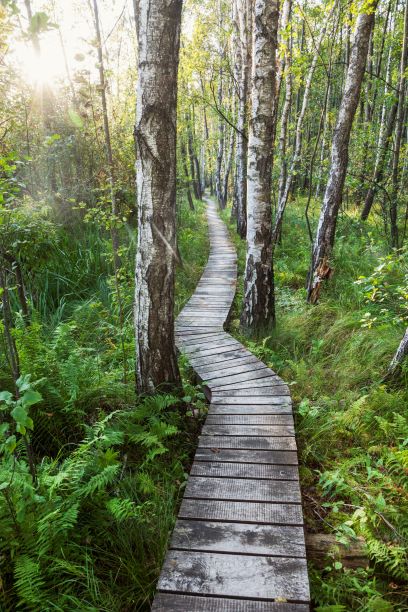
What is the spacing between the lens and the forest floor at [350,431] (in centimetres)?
234

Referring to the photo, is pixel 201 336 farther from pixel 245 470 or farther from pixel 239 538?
pixel 239 538

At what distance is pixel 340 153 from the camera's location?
6859mm

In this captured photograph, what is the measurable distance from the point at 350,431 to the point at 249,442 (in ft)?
3.50

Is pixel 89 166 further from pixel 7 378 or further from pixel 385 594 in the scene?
pixel 385 594

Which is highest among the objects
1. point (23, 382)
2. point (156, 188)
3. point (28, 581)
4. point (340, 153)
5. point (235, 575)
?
point (340, 153)

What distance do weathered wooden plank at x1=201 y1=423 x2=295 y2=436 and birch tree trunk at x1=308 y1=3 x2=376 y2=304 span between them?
4145 mm

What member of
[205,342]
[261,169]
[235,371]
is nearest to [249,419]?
[235,371]

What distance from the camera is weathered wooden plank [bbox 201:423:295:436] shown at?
137 inches

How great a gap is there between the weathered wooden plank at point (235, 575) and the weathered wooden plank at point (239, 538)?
44 millimetres

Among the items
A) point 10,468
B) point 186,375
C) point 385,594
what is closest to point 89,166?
point 186,375

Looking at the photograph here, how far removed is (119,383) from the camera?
3918 mm

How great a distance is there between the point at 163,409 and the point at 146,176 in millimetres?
2188

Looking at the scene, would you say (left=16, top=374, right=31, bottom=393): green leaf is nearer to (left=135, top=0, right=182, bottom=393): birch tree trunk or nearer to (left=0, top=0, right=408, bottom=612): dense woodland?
(left=0, top=0, right=408, bottom=612): dense woodland

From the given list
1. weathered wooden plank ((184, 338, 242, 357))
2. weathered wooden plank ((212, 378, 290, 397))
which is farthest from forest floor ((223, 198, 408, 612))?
weathered wooden plank ((184, 338, 242, 357))
